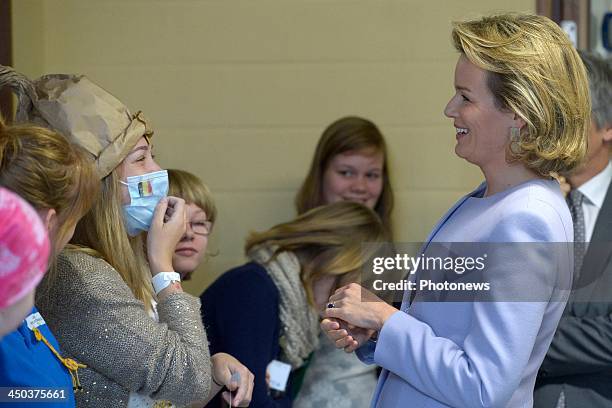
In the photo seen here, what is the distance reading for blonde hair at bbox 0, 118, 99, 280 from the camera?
5.71 feet

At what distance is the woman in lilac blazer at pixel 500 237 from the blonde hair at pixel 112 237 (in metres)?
0.46

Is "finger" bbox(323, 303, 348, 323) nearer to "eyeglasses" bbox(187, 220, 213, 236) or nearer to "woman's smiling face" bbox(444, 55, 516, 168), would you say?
"woman's smiling face" bbox(444, 55, 516, 168)

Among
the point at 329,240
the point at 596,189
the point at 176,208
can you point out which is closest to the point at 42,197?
the point at 176,208

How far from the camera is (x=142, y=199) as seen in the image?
2398 mm

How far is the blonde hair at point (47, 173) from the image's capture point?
1.74 meters

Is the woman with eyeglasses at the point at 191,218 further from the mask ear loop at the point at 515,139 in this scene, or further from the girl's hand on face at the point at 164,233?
the mask ear loop at the point at 515,139

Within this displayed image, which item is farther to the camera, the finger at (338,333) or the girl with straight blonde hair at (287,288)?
the girl with straight blonde hair at (287,288)

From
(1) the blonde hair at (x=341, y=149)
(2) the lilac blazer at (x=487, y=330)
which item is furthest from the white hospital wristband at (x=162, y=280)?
(1) the blonde hair at (x=341, y=149)

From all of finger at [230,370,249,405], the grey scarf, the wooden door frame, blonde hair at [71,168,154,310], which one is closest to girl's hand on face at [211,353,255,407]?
finger at [230,370,249,405]

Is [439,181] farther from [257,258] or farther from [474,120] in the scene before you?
[474,120]

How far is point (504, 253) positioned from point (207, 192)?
158 cm

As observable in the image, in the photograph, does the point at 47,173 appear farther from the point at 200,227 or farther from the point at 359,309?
the point at 200,227

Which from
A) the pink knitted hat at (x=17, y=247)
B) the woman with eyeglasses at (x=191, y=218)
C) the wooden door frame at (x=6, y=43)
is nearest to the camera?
the pink knitted hat at (x=17, y=247)

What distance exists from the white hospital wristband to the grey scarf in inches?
38.7
